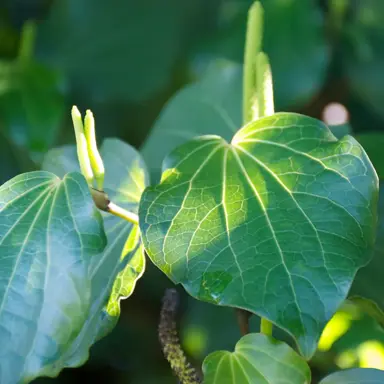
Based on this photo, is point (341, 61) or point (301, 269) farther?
point (341, 61)

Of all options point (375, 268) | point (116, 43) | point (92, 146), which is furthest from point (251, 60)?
point (116, 43)

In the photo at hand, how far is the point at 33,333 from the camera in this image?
1.67 ft

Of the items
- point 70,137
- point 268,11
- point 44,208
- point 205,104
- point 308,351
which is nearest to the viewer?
point 308,351

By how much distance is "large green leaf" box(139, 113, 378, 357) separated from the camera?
1.54ft

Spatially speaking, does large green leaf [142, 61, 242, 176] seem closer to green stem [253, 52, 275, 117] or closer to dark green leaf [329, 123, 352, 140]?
dark green leaf [329, 123, 352, 140]

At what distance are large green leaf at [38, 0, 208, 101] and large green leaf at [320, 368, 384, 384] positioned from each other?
0.92 meters

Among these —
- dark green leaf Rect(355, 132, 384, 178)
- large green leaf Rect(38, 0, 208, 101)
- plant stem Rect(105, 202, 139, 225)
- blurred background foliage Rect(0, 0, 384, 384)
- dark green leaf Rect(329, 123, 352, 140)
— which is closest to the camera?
plant stem Rect(105, 202, 139, 225)

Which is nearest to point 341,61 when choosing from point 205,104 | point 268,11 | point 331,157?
point 268,11

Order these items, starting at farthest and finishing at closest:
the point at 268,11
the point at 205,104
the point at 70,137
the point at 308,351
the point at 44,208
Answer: the point at 70,137, the point at 268,11, the point at 205,104, the point at 44,208, the point at 308,351

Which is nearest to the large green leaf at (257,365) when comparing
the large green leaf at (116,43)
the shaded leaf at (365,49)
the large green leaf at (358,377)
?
the large green leaf at (358,377)

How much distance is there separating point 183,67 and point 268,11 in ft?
0.87

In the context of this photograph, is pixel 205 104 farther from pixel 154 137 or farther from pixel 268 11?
pixel 268 11

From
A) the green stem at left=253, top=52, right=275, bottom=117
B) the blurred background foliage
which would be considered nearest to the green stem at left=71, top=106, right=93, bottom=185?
the green stem at left=253, top=52, right=275, bottom=117

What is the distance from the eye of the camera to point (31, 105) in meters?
1.25
